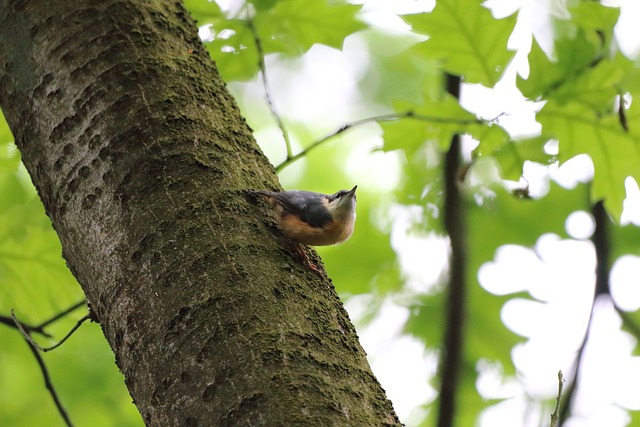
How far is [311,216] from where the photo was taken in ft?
6.96

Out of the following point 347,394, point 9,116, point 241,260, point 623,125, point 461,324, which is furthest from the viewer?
point 461,324

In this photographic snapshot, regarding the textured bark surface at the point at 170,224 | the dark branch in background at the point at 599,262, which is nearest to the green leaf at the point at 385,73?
the dark branch in background at the point at 599,262

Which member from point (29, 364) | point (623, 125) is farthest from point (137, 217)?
point (29, 364)

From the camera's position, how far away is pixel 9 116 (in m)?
1.90

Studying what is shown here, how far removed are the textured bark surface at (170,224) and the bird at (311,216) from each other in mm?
66

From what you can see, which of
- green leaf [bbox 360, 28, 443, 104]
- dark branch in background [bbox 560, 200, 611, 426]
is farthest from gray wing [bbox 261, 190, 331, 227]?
green leaf [bbox 360, 28, 443, 104]

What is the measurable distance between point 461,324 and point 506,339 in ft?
3.75

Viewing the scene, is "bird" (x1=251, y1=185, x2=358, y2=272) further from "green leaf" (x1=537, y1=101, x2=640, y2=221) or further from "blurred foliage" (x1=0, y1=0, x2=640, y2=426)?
"green leaf" (x1=537, y1=101, x2=640, y2=221)

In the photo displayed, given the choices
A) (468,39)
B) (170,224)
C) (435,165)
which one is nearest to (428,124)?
(468,39)

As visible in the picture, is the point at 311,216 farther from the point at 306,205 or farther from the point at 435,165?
the point at 435,165

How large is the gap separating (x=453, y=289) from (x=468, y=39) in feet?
3.52

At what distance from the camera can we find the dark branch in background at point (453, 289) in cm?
264

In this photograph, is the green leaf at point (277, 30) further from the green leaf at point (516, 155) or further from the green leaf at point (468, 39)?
the green leaf at point (516, 155)

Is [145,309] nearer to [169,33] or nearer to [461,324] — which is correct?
[169,33]
